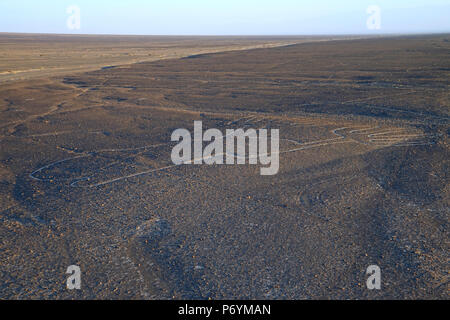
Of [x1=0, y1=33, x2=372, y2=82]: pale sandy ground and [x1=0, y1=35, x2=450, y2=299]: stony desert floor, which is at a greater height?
[x1=0, y1=33, x2=372, y2=82]: pale sandy ground

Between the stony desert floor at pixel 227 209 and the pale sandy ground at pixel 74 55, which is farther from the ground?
the pale sandy ground at pixel 74 55

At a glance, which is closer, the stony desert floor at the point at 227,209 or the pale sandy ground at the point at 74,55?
the stony desert floor at the point at 227,209

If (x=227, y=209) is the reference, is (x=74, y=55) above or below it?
above

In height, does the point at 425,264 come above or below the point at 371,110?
below

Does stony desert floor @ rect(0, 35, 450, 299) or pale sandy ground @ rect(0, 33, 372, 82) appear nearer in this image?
stony desert floor @ rect(0, 35, 450, 299)

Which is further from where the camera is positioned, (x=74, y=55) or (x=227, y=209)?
(x=74, y=55)
